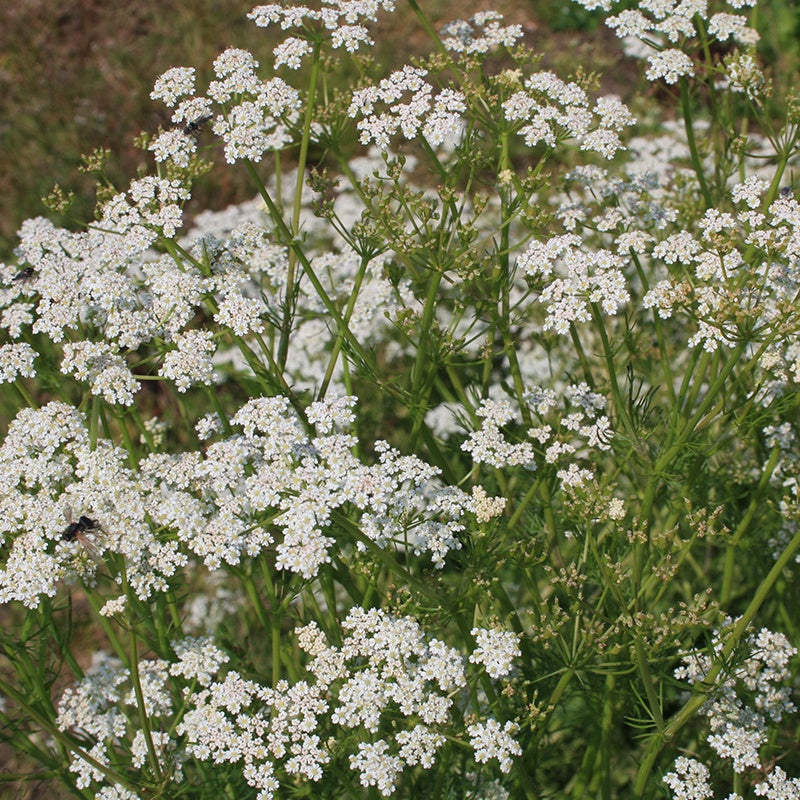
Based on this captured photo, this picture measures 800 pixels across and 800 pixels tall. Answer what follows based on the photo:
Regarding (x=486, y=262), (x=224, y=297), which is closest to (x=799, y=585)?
(x=486, y=262)

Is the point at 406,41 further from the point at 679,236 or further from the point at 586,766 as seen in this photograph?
the point at 586,766

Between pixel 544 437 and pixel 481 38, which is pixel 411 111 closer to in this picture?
pixel 481 38

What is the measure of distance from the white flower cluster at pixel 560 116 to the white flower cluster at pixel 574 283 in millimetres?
539

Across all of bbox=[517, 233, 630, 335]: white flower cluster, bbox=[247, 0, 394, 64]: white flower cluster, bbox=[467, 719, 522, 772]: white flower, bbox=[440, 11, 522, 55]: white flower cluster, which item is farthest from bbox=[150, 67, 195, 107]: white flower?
bbox=[467, 719, 522, 772]: white flower

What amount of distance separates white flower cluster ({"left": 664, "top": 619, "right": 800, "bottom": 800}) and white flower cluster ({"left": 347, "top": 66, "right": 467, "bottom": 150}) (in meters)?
2.79

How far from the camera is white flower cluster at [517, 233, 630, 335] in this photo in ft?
14.2

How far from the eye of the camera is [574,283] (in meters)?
4.43

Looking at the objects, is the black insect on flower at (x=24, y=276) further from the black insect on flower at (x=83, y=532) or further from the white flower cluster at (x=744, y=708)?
the white flower cluster at (x=744, y=708)

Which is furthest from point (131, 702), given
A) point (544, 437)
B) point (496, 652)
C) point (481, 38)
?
point (481, 38)

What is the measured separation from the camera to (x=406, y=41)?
1392cm

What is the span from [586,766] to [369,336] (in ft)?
11.9

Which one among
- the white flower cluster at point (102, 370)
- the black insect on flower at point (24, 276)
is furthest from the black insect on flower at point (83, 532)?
the black insect on flower at point (24, 276)

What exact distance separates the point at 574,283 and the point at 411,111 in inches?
46.9

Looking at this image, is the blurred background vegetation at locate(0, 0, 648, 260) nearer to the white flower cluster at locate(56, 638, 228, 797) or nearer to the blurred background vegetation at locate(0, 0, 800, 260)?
the blurred background vegetation at locate(0, 0, 800, 260)
